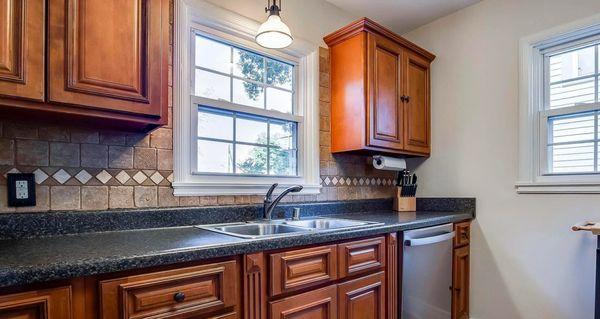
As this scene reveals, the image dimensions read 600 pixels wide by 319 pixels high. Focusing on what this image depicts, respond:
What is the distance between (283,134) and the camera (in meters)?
2.37

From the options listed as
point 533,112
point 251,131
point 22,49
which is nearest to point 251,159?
point 251,131

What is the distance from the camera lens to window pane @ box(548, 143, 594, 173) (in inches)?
84.0

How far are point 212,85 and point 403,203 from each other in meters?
1.76

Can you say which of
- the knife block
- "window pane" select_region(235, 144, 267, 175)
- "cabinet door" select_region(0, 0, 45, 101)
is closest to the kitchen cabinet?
the knife block

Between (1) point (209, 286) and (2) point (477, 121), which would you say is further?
(2) point (477, 121)

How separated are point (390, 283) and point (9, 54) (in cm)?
189

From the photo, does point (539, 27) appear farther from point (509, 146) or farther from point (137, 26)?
point (137, 26)

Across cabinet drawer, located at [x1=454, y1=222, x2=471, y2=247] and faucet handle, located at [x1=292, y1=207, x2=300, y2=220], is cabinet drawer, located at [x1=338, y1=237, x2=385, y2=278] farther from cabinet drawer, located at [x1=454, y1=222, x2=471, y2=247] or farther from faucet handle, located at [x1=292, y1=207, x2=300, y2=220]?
cabinet drawer, located at [x1=454, y1=222, x2=471, y2=247]

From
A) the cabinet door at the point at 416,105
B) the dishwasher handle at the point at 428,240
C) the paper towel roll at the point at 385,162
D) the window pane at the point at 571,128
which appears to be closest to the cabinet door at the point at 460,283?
the dishwasher handle at the point at 428,240

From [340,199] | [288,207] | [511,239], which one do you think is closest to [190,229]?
[288,207]

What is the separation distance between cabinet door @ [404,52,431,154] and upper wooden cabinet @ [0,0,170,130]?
6.06 ft

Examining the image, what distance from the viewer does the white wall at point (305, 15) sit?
2112 mm

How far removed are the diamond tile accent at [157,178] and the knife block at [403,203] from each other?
1.87 metres

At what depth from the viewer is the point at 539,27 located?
2.30m
